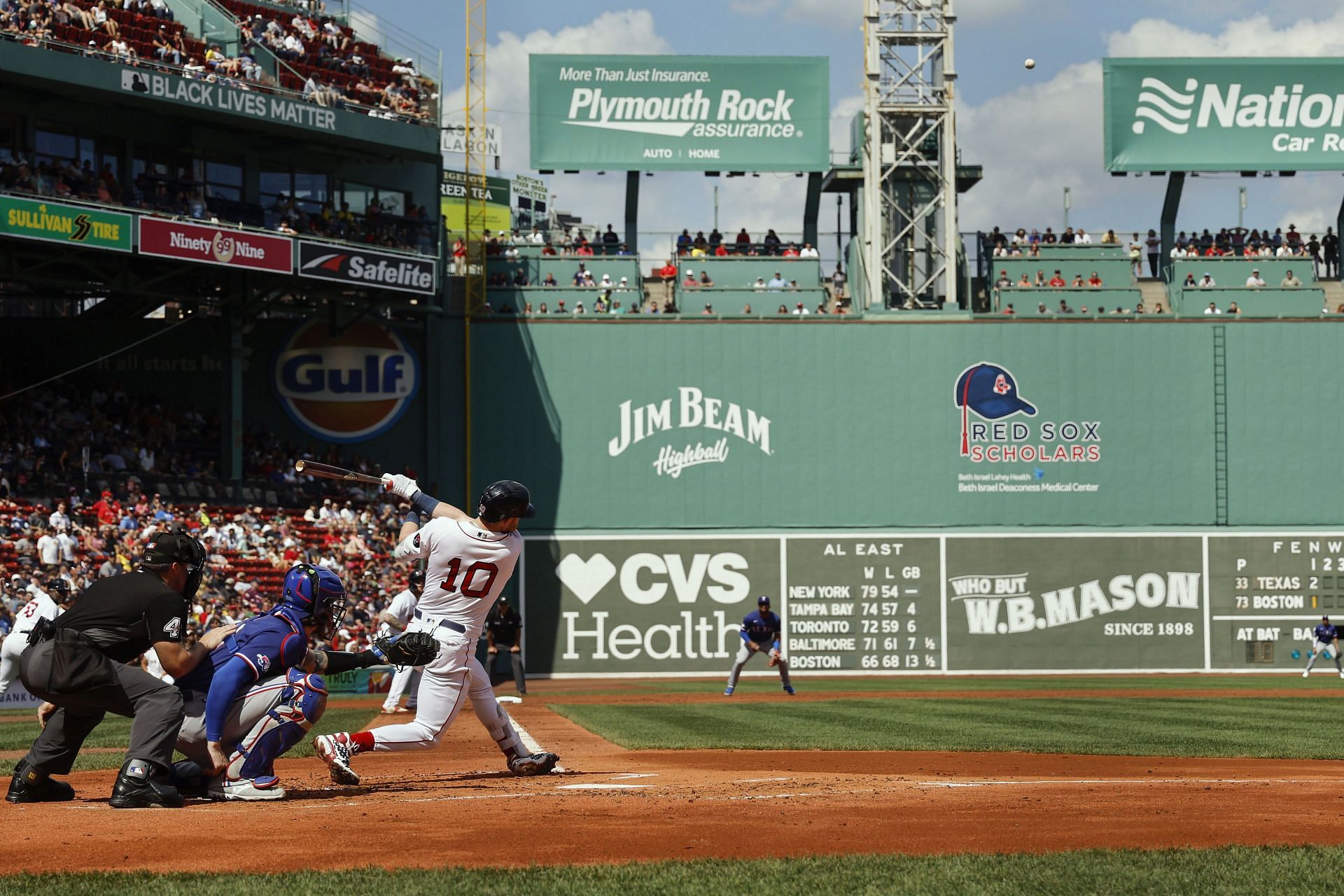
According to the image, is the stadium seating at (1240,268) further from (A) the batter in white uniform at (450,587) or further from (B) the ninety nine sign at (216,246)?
(A) the batter in white uniform at (450,587)

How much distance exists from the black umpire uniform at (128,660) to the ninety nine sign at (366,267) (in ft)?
88.2

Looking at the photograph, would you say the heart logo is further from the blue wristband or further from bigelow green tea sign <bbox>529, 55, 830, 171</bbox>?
the blue wristband

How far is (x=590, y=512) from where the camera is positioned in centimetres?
4094

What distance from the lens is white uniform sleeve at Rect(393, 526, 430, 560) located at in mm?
10875

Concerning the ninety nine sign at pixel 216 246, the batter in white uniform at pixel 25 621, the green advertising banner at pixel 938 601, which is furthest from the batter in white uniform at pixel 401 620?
the green advertising banner at pixel 938 601

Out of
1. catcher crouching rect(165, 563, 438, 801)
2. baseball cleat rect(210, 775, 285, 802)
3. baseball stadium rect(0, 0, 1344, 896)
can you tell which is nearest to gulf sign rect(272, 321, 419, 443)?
baseball stadium rect(0, 0, 1344, 896)

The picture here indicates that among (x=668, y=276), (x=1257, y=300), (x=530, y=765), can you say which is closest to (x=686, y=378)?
(x=668, y=276)

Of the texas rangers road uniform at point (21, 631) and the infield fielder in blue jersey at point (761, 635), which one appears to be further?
the infield fielder in blue jersey at point (761, 635)

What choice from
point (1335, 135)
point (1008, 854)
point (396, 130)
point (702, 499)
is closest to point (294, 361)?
point (396, 130)

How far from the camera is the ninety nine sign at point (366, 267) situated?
36.2 m

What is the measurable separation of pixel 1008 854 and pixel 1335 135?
142 feet

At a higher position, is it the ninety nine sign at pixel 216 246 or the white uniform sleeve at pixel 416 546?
the ninety nine sign at pixel 216 246

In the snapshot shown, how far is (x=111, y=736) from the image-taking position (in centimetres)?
1895

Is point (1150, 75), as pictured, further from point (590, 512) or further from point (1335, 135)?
point (590, 512)
